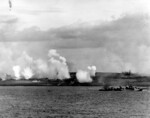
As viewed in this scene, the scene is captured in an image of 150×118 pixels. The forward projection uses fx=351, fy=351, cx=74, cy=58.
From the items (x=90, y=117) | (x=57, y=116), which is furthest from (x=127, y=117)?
(x=57, y=116)

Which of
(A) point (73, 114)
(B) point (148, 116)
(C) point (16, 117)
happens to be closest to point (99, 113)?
(A) point (73, 114)

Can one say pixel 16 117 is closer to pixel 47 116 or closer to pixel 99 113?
pixel 47 116

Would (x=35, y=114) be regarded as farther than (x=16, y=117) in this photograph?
Yes

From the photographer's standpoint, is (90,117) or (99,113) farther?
(99,113)

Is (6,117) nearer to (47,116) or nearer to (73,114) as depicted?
(47,116)

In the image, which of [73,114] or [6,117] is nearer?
[6,117]

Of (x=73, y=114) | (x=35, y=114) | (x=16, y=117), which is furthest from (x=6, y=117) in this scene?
(x=73, y=114)

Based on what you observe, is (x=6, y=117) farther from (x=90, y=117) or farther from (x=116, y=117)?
(x=116, y=117)
